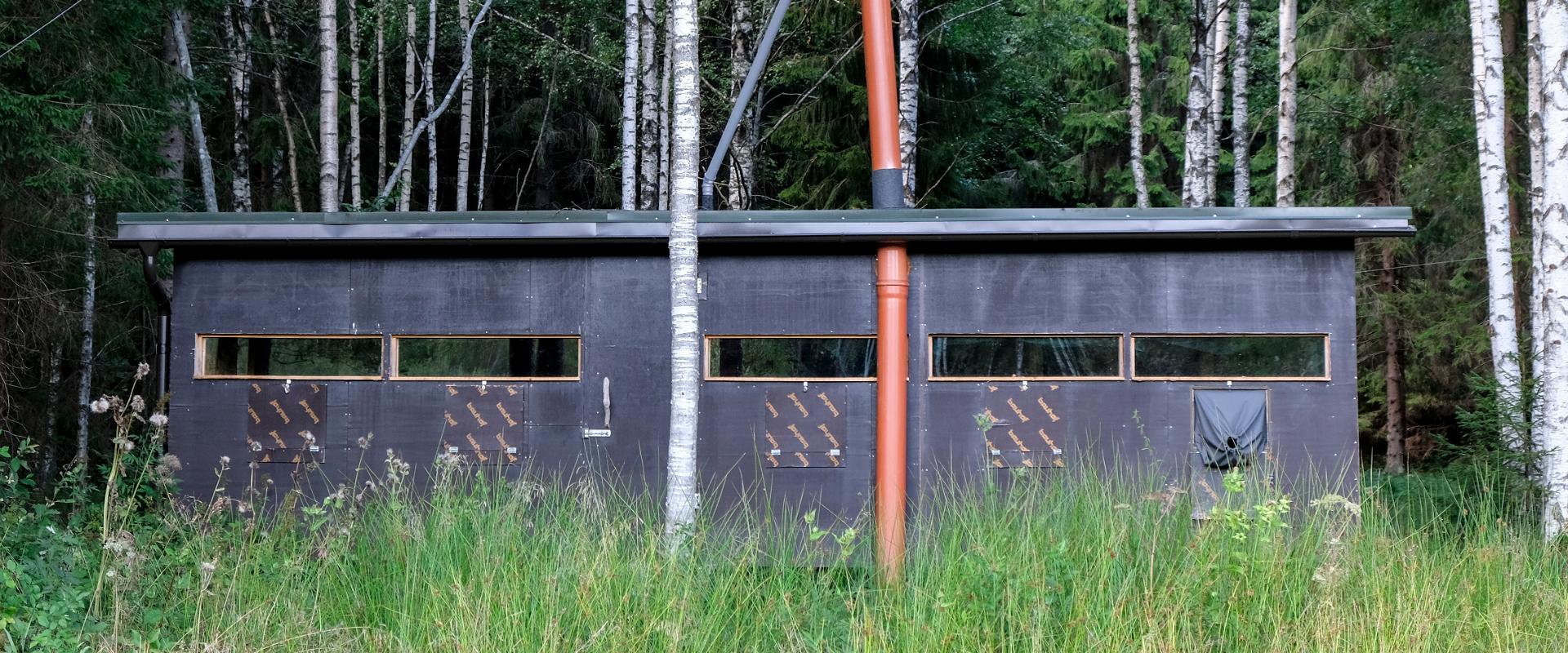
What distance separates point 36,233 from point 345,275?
539 cm

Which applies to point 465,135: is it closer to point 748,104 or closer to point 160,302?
point 748,104

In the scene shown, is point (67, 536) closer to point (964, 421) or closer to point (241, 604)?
point (241, 604)

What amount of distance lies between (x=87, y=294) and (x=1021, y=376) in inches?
430

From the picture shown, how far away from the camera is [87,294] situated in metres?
13.8

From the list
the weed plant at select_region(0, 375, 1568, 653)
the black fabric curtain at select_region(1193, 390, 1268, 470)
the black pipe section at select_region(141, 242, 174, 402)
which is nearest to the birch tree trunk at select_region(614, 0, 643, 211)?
the black pipe section at select_region(141, 242, 174, 402)

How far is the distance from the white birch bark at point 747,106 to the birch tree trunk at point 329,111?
173 inches

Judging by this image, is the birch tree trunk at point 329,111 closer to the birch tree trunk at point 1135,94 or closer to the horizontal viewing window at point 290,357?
the horizontal viewing window at point 290,357

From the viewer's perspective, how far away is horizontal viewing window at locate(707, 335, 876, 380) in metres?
8.14

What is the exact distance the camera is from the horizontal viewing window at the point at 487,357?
8242 millimetres

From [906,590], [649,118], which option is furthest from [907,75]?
[906,590]

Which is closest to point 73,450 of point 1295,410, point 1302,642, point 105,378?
point 105,378

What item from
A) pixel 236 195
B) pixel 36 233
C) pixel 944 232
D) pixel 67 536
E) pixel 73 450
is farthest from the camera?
pixel 236 195

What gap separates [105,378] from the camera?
16891mm

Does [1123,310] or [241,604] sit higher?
[1123,310]
